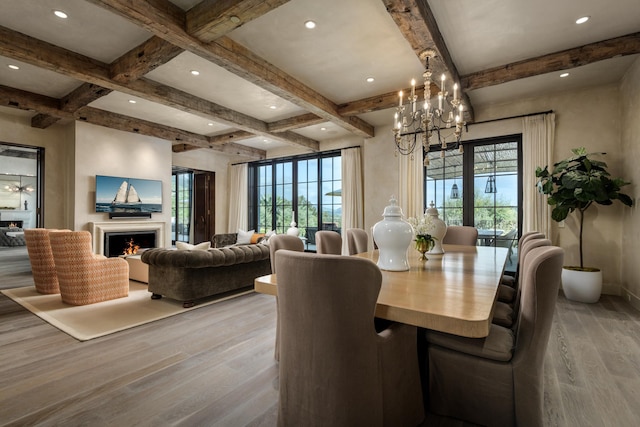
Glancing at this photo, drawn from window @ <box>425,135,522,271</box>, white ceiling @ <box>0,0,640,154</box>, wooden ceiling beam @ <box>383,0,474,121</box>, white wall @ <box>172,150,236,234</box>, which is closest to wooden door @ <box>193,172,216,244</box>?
white wall @ <box>172,150,236,234</box>

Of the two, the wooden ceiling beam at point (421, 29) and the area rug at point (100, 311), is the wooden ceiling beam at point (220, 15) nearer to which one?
the wooden ceiling beam at point (421, 29)

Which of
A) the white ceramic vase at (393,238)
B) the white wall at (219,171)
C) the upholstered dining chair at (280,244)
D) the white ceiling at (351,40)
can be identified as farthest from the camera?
the white wall at (219,171)

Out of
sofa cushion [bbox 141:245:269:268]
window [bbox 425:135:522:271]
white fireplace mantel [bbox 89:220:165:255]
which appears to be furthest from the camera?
white fireplace mantel [bbox 89:220:165:255]

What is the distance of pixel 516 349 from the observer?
52.6 inches

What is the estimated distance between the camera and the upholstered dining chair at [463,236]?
3740mm

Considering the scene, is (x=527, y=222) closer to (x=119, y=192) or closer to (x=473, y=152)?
(x=473, y=152)

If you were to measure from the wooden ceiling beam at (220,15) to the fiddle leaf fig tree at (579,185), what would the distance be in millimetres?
3794

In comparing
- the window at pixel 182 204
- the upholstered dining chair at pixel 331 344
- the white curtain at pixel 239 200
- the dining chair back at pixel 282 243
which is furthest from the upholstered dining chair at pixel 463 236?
the window at pixel 182 204

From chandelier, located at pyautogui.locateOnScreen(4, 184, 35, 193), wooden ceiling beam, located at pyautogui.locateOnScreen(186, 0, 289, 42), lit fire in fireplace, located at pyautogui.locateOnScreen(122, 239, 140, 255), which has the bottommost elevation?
lit fire in fireplace, located at pyautogui.locateOnScreen(122, 239, 140, 255)

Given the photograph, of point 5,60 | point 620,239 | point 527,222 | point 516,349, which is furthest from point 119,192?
point 620,239

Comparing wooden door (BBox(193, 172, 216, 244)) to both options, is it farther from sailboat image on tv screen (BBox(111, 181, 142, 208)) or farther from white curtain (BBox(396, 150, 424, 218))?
white curtain (BBox(396, 150, 424, 218))

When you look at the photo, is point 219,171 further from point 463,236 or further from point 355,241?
point 463,236

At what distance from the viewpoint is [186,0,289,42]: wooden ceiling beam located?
2137 millimetres

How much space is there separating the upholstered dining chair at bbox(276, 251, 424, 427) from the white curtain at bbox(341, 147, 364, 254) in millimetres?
4897
